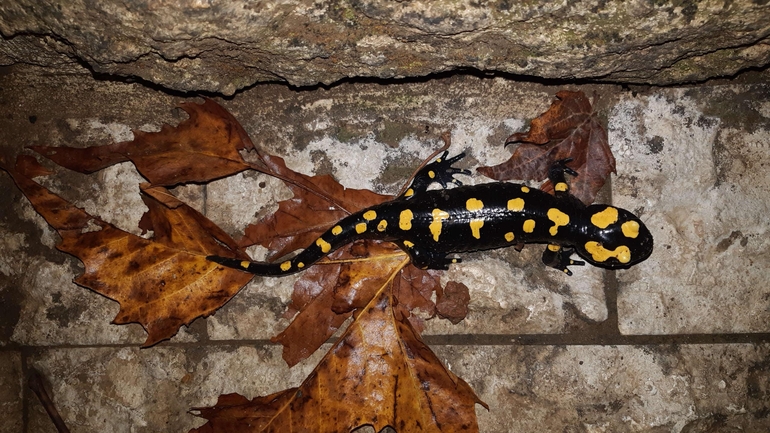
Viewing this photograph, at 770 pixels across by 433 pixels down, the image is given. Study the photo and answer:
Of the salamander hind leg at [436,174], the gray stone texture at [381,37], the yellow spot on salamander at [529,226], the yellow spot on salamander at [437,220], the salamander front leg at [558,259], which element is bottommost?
the salamander front leg at [558,259]

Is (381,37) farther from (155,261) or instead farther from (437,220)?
(155,261)

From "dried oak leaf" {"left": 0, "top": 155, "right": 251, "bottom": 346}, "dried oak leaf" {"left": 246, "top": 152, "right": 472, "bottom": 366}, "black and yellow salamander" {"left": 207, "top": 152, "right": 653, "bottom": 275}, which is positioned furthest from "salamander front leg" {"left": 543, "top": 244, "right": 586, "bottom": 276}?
"dried oak leaf" {"left": 0, "top": 155, "right": 251, "bottom": 346}

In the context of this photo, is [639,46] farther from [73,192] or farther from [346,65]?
[73,192]

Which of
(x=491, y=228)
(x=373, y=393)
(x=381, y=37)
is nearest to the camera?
(x=381, y=37)

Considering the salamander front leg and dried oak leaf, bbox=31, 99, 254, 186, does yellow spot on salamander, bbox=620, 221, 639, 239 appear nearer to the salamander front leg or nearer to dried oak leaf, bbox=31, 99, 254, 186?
the salamander front leg

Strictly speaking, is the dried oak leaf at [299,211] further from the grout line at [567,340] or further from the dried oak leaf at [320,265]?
the grout line at [567,340]

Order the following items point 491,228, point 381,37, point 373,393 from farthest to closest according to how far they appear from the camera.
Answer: point 491,228 → point 373,393 → point 381,37

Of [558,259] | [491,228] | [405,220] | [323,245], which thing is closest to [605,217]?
[558,259]

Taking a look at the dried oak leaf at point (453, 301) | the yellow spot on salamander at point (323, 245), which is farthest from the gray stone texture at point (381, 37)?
the dried oak leaf at point (453, 301)
